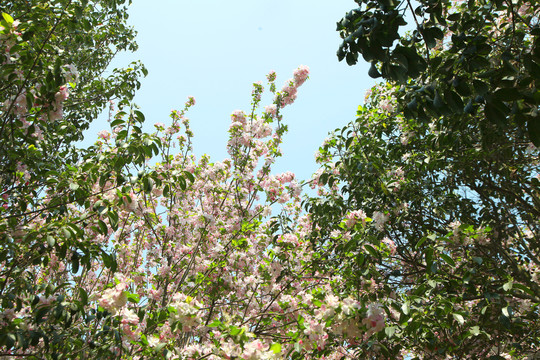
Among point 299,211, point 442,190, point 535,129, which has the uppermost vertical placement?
point 299,211

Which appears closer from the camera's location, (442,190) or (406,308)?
(406,308)

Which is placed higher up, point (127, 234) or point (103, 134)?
point (103, 134)

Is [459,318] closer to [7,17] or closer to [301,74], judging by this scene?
[7,17]

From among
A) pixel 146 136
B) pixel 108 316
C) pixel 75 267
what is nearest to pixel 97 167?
pixel 146 136

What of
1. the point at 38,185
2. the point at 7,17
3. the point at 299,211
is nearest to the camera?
the point at 7,17

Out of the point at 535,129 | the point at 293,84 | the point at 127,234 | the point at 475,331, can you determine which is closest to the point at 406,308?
the point at 475,331

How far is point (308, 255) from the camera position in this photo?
383 cm

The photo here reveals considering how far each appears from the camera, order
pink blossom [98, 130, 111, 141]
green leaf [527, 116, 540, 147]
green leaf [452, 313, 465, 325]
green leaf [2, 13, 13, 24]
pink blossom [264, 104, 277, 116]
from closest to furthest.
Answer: green leaf [527, 116, 540, 147]
green leaf [452, 313, 465, 325]
green leaf [2, 13, 13, 24]
pink blossom [98, 130, 111, 141]
pink blossom [264, 104, 277, 116]

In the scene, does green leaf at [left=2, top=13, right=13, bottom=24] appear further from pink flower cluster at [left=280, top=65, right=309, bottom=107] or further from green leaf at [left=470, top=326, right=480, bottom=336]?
pink flower cluster at [left=280, top=65, right=309, bottom=107]

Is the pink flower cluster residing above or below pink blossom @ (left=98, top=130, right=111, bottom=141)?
above

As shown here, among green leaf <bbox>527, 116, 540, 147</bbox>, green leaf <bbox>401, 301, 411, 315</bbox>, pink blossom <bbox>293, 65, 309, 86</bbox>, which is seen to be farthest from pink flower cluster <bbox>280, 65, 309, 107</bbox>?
green leaf <bbox>527, 116, 540, 147</bbox>

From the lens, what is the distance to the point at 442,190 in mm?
3752

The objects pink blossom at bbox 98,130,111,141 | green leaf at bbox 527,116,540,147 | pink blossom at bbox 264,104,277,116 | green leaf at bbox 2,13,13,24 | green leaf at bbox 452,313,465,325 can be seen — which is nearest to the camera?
green leaf at bbox 527,116,540,147

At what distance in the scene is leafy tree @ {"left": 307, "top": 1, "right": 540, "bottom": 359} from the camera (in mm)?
1595
